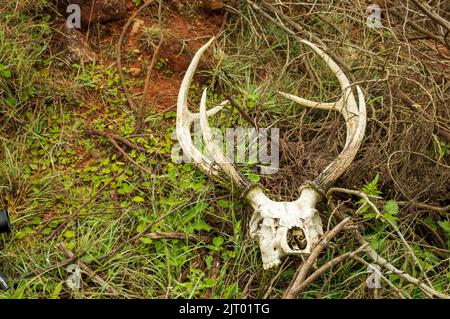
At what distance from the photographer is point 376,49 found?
15.2ft

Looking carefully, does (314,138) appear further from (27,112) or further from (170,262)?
(27,112)

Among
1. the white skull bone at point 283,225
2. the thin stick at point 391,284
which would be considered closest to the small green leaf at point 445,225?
the thin stick at point 391,284

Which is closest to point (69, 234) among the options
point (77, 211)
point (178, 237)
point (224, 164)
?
point (77, 211)

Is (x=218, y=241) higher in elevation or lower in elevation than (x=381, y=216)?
lower

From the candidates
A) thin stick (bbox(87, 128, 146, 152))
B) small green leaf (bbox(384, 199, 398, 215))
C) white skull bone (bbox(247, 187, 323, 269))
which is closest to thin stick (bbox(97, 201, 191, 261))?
white skull bone (bbox(247, 187, 323, 269))

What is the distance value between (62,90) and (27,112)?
0.79ft

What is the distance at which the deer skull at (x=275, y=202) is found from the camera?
3.35m

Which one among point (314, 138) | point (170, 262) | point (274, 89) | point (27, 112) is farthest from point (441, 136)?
point (27, 112)

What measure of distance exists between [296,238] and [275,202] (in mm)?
250

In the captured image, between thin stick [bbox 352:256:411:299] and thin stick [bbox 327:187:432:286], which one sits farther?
thin stick [bbox 327:187:432:286]

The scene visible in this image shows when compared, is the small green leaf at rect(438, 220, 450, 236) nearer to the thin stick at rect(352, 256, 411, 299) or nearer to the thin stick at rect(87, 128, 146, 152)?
the thin stick at rect(352, 256, 411, 299)

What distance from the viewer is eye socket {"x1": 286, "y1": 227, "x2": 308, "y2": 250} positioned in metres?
3.32

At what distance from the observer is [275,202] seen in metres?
3.53

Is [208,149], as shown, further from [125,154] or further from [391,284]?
[391,284]
